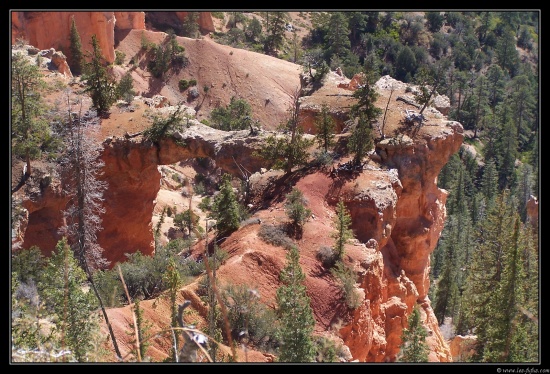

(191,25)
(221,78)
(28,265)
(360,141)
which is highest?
(360,141)

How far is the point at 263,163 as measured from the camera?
1297 inches

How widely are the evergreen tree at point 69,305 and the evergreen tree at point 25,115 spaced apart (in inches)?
600

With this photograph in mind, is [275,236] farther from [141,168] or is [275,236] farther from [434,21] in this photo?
[434,21]

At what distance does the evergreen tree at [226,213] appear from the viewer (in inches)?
1057

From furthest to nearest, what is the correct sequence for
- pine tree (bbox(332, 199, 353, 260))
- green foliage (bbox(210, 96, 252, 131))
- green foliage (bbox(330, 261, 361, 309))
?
green foliage (bbox(210, 96, 252, 131)) → pine tree (bbox(332, 199, 353, 260)) → green foliage (bbox(330, 261, 361, 309))

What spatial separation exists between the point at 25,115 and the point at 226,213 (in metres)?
11.1

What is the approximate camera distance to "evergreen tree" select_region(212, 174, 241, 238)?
26859mm

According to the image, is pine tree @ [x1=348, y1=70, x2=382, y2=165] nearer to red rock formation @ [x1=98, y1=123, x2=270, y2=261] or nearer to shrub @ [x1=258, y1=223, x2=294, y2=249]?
red rock formation @ [x1=98, y1=123, x2=270, y2=261]

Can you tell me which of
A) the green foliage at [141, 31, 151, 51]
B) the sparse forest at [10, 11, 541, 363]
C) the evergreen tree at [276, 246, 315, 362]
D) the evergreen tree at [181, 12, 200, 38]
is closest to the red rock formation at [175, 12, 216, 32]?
the sparse forest at [10, 11, 541, 363]

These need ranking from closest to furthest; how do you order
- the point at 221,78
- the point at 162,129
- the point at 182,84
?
the point at 162,129 → the point at 182,84 → the point at 221,78

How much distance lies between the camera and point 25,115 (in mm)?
31297

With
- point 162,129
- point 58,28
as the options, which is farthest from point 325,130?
point 58,28

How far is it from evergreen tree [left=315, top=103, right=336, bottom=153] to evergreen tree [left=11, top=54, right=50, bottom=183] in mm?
12622
